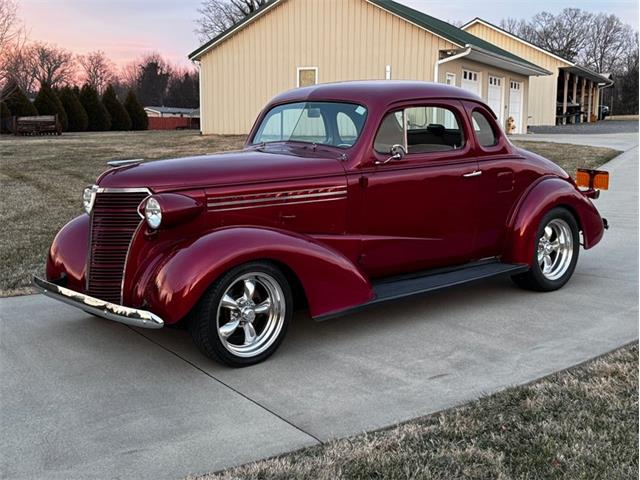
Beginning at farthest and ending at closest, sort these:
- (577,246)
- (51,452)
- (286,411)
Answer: (577,246) < (286,411) < (51,452)

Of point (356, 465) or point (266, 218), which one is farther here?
point (266, 218)

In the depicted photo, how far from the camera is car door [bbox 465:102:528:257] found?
5566 mm

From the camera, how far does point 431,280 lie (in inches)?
204

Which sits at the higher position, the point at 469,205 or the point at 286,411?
the point at 469,205

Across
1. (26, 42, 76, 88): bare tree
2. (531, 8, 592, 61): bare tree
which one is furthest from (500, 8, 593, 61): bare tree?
(26, 42, 76, 88): bare tree

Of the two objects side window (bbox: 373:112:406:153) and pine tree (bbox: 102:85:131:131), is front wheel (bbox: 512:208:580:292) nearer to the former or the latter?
side window (bbox: 373:112:406:153)

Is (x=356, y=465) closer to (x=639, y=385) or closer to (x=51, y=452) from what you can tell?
(x=51, y=452)

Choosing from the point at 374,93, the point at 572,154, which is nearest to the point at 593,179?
the point at 374,93

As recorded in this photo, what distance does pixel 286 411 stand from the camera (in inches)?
141

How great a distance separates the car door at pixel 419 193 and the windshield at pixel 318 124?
0.68ft

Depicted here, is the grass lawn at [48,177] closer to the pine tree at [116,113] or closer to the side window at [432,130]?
the side window at [432,130]

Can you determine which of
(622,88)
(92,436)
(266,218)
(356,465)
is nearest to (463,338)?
(266,218)

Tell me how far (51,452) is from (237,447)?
87 cm

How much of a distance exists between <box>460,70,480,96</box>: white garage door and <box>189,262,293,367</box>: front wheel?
21.0 m
